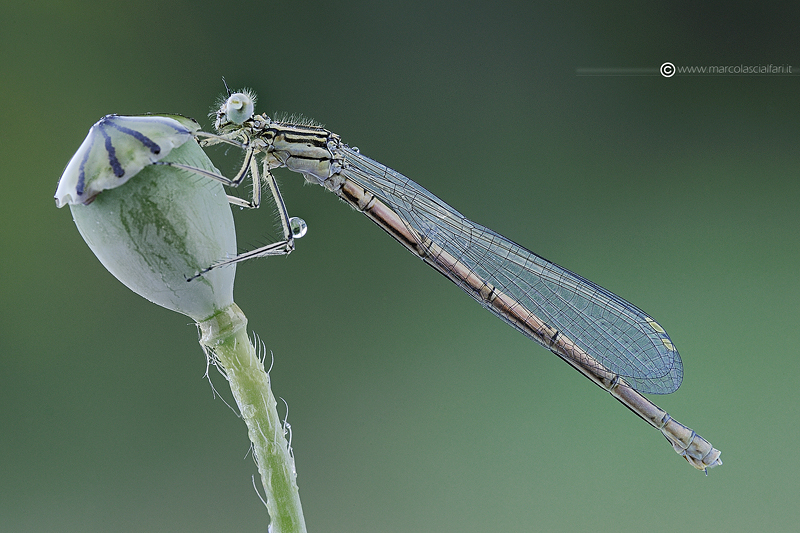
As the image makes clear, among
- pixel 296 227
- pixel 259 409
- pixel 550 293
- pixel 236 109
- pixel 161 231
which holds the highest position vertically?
pixel 550 293

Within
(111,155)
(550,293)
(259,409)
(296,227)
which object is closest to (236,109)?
(296,227)

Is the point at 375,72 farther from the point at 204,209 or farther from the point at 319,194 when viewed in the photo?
the point at 204,209

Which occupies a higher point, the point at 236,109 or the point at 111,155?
the point at 236,109

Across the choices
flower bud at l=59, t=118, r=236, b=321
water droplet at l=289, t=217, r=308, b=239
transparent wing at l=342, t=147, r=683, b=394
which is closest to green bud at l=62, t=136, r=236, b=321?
flower bud at l=59, t=118, r=236, b=321

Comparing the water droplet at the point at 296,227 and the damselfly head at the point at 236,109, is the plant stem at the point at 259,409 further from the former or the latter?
the damselfly head at the point at 236,109

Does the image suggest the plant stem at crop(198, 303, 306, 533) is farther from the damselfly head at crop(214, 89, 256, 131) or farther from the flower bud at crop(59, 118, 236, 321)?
the damselfly head at crop(214, 89, 256, 131)

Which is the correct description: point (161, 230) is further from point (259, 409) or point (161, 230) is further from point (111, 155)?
point (259, 409)

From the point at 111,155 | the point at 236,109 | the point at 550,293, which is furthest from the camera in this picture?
the point at 550,293

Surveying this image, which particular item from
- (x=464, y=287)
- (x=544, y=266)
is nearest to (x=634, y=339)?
(x=544, y=266)
